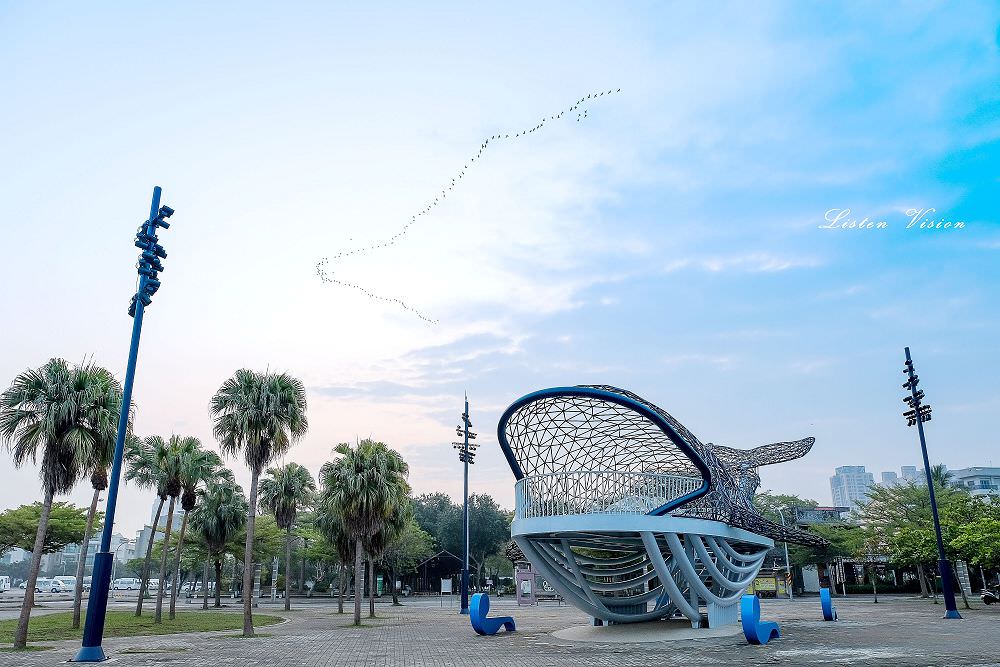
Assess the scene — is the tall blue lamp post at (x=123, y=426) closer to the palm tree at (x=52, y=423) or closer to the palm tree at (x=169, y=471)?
the palm tree at (x=52, y=423)

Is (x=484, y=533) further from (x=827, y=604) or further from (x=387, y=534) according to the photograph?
(x=827, y=604)

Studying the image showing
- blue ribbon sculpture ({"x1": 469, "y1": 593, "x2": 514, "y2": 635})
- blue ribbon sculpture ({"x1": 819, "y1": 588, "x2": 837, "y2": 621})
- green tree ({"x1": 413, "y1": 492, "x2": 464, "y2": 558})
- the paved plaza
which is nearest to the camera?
the paved plaza

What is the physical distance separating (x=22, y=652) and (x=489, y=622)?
589 inches

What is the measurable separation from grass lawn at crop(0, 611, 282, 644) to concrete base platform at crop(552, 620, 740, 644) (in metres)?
15.7

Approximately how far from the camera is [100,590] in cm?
1642

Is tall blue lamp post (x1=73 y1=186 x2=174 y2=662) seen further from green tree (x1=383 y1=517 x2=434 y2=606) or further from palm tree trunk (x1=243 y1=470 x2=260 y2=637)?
green tree (x1=383 y1=517 x2=434 y2=606)

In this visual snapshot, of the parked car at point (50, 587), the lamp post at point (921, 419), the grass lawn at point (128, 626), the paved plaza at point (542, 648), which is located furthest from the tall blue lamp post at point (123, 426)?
the parked car at point (50, 587)

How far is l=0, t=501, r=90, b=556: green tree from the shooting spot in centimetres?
5116

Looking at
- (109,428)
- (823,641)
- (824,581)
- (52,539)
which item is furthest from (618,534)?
(824,581)

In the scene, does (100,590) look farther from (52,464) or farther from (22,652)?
(52,464)

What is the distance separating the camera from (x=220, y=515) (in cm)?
4488

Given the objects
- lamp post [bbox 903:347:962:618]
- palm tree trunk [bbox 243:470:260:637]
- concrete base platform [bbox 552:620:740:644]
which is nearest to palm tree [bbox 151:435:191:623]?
palm tree trunk [bbox 243:470:260:637]

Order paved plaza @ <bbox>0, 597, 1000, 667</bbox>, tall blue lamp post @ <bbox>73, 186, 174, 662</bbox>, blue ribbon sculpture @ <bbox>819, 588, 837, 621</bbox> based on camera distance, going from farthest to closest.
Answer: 1. blue ribbon sculpture @ <bbox>819, 588, 837, 621</bbox>
2. paved plaza @ <bbox>0, 597, 1000, 667</bbox>
3. tall blue lamp post @ <bbox>73, 186, 174, 662</bbox>

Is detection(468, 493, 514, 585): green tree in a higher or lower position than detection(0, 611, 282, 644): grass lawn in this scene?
higher
